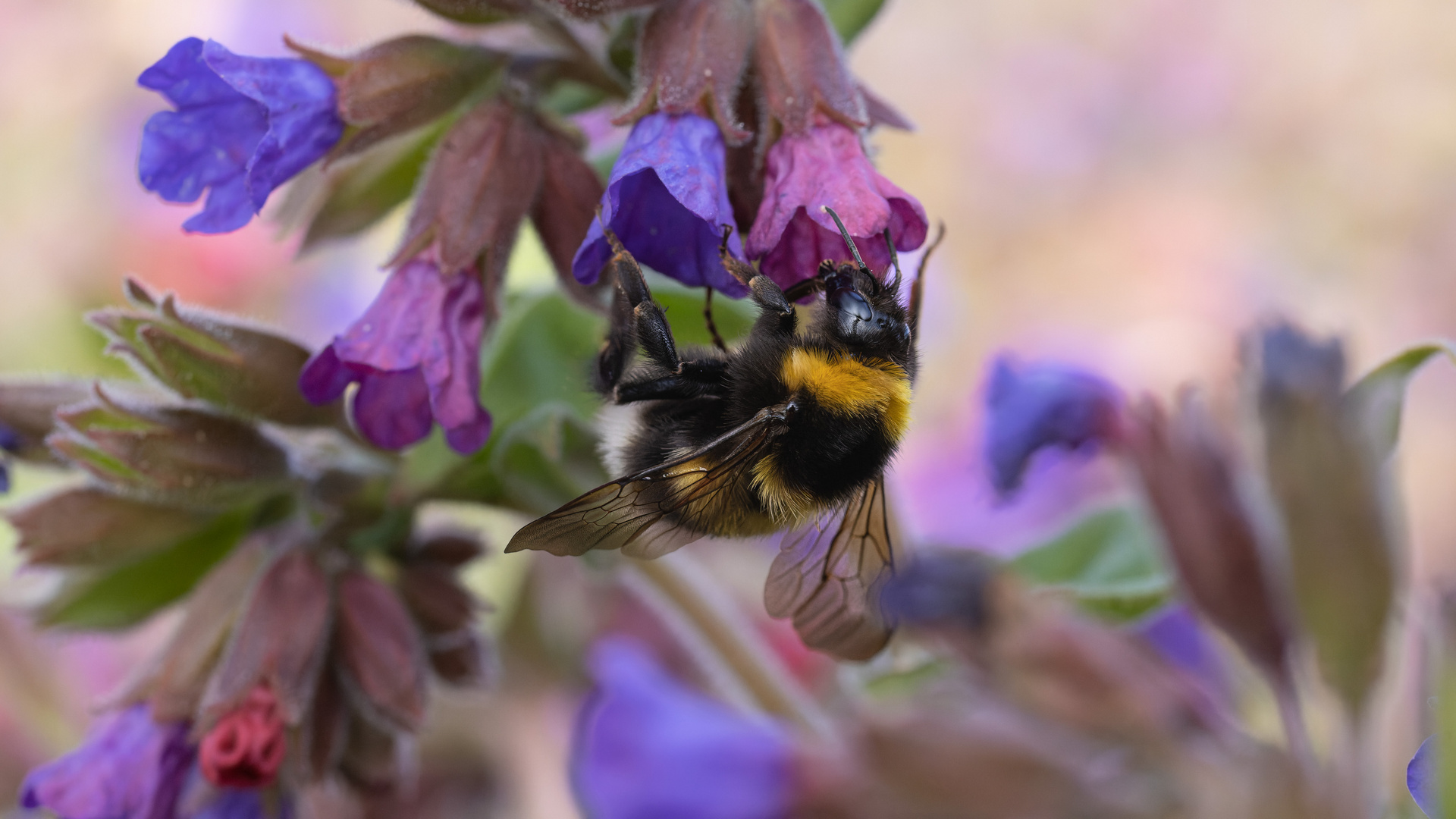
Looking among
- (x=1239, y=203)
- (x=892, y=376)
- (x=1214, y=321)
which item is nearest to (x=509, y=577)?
(x=892, y=376)

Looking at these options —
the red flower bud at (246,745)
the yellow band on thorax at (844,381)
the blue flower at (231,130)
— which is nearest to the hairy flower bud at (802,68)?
the yellow band on thorax at (844,381)

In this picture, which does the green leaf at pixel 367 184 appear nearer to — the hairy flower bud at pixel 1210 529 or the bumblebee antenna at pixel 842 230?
the bumblebee antenna at pixel 842 230

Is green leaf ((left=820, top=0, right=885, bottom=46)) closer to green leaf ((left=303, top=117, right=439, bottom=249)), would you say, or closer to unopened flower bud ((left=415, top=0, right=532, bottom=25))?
unopened flower bud ((left=415, top=0, right=532, bottom=25))

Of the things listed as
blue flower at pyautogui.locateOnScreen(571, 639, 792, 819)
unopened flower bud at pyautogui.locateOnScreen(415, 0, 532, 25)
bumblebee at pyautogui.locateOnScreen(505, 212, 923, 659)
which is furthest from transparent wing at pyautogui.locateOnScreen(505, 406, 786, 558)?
blue flower at pyautogui.locateOnScreen(571, 639, 792, 819)

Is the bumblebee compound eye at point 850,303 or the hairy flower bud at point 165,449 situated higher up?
the bumblebee compound eye at point 850,303

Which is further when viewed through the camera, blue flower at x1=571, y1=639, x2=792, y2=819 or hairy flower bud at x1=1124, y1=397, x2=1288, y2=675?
blue flower at x1=571, y1=639, x2=792, y2=819

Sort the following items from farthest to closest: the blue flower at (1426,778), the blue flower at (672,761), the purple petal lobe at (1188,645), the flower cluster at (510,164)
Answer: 1. the purple petal lobe at (1188,645)
2. the blue flower at (672,761)
3. the flower cluster at (510,164)
4. the blue flower at (1426,778)

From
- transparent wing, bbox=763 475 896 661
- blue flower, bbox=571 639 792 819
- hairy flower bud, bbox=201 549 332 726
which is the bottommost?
blue flower, bbox=571 639 792 819
